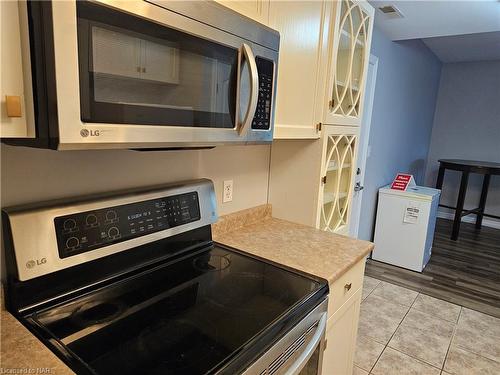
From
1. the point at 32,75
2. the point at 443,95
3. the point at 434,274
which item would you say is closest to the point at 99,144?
the point at 32,75

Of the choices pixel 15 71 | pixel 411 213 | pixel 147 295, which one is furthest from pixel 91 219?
pixel 411 213

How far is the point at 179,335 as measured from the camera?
0.84 metres

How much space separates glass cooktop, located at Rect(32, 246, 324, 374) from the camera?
0.75 meters

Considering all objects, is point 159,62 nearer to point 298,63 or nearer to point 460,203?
point 298,63

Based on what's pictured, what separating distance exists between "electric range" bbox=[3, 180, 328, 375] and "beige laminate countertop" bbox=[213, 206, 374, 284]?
89mm

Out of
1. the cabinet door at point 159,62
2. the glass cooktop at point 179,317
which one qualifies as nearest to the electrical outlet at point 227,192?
the glass cooktop at point 179,317

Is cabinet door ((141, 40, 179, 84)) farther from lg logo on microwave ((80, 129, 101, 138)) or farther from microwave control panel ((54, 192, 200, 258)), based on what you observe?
microwave control panel ((54, 192, 200, 258))

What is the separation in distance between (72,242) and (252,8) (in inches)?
35.4

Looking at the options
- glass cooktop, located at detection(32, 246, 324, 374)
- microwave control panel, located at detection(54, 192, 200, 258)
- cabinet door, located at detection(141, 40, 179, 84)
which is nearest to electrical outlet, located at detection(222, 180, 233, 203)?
microwave control panel, located at detection(54, 192, 200, 258)

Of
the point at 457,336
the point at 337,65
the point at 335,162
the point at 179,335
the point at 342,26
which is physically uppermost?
the point at 342,26

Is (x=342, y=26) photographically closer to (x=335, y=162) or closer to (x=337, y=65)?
(x=337, y=65)

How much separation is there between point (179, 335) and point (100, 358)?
0.18 m

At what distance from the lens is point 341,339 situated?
1.49 m

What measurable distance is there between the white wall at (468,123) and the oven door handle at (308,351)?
523 centimetres
